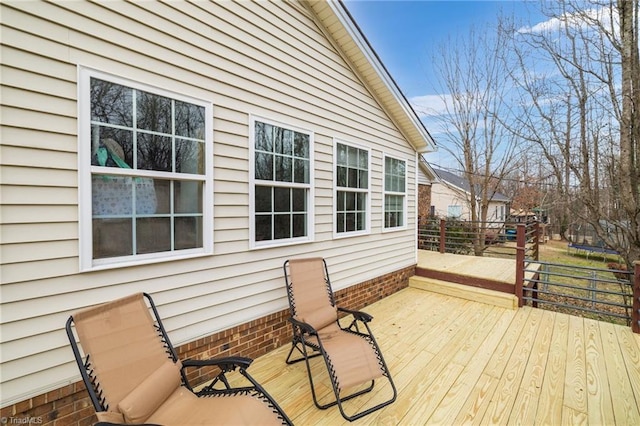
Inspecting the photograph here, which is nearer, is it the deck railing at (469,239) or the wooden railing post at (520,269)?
the wooden railing post at (520,269)

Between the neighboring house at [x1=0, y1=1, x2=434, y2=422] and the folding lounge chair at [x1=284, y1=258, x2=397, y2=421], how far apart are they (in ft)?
1.13

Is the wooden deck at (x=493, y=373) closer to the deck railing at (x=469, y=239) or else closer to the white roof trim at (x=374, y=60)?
the deck railing at (x=469, y=239)

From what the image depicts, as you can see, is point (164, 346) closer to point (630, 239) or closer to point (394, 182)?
point (394, 182)

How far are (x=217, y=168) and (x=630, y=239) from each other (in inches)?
244

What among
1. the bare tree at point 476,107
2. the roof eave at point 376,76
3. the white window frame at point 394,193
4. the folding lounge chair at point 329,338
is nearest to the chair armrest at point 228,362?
the folding lounge chair at point 329,338

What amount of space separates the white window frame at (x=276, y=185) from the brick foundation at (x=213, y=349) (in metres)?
0.89

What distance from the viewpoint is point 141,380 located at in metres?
1.84

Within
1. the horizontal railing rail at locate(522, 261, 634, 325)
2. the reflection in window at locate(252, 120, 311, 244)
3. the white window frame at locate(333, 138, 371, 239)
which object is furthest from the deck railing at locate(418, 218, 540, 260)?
the reflection in window at locate(252, 120, 311, 244)

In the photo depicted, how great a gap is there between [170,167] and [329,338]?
2302 mm

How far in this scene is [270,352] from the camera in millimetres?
3303

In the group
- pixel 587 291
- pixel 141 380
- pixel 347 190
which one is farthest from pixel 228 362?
pixel 587 291

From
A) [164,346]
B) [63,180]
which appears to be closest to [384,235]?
[164,346]

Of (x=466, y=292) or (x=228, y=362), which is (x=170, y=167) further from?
(x=466, y=292)

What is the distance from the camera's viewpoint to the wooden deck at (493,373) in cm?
232
